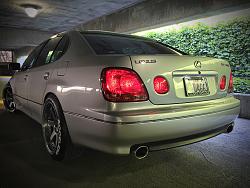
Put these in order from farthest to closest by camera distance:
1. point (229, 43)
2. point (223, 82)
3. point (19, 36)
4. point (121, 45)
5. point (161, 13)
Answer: point (19, 36) < point (161, 13) < point (229, 43) < point (121, 45) < point (223, 82)

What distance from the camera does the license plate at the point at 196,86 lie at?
6.59ft

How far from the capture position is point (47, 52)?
3.13 meters

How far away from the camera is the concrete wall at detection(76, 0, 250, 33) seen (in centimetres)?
566

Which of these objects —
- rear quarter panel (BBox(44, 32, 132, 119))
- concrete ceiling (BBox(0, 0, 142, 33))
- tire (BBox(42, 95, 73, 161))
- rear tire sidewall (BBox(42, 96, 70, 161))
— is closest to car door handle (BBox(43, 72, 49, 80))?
rear quarter panel (BBox(44, 32, 132, 119))

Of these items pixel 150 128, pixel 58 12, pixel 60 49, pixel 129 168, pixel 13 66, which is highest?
pixel 58 12

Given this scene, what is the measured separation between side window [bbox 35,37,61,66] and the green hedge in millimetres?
4414

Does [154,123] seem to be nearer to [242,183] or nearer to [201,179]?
[201,179]

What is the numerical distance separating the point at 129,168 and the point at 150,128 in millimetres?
741

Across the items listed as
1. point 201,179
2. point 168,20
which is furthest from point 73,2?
point 201,179

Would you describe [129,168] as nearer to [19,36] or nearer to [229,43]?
[229,43]

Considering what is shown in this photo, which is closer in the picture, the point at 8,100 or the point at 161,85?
the point at 161,85

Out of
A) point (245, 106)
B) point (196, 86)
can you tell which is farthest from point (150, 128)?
point (245, 106)

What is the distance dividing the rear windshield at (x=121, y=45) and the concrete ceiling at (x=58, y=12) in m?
5.75

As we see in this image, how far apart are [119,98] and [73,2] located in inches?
297
